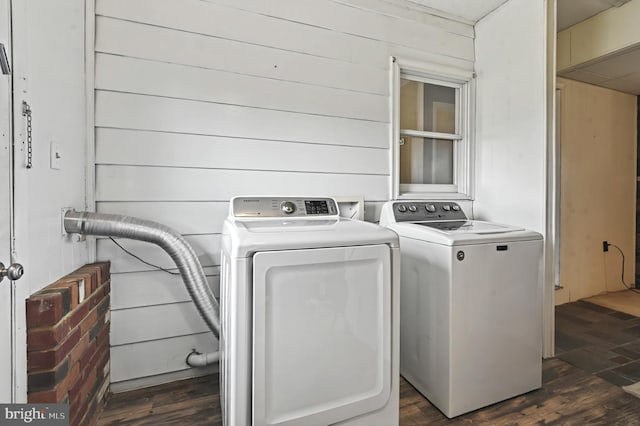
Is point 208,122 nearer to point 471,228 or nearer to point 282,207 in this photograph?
point 282,207

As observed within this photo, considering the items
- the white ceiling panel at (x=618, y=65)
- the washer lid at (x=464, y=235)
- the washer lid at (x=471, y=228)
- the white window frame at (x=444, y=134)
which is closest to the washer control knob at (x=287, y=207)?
the washer lid at (x=464, y=235)

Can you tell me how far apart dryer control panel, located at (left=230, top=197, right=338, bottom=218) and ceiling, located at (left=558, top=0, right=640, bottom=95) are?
2.40m

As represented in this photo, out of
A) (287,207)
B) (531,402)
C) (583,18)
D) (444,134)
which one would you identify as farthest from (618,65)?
(287,207)

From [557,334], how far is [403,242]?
1658 millimetres

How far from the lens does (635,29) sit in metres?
2.27

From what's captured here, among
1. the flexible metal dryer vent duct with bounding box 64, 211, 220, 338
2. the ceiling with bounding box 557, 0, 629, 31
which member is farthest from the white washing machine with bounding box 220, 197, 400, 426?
the ceiling with bounding box 557, 0, 629, 31

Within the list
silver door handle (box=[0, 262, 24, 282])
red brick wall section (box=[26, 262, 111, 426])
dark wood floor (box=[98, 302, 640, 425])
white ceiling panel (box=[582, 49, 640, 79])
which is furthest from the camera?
white ceiling panel (box=[582, 49, 640, 79])

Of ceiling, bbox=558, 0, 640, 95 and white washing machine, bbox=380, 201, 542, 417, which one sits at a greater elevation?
ceiling, bbox=558, 0, 640, 95

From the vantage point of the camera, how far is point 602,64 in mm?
2719

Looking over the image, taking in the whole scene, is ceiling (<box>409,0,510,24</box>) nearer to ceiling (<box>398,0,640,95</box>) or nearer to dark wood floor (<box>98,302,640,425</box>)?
ceiling (<box>398,0,640,95</box>)

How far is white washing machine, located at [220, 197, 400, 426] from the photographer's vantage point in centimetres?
110

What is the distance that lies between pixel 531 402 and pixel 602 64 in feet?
9.36

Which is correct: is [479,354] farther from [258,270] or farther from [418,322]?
[258,270]

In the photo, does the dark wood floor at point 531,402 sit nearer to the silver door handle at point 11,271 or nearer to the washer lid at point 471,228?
the washer lid at point 471,228
